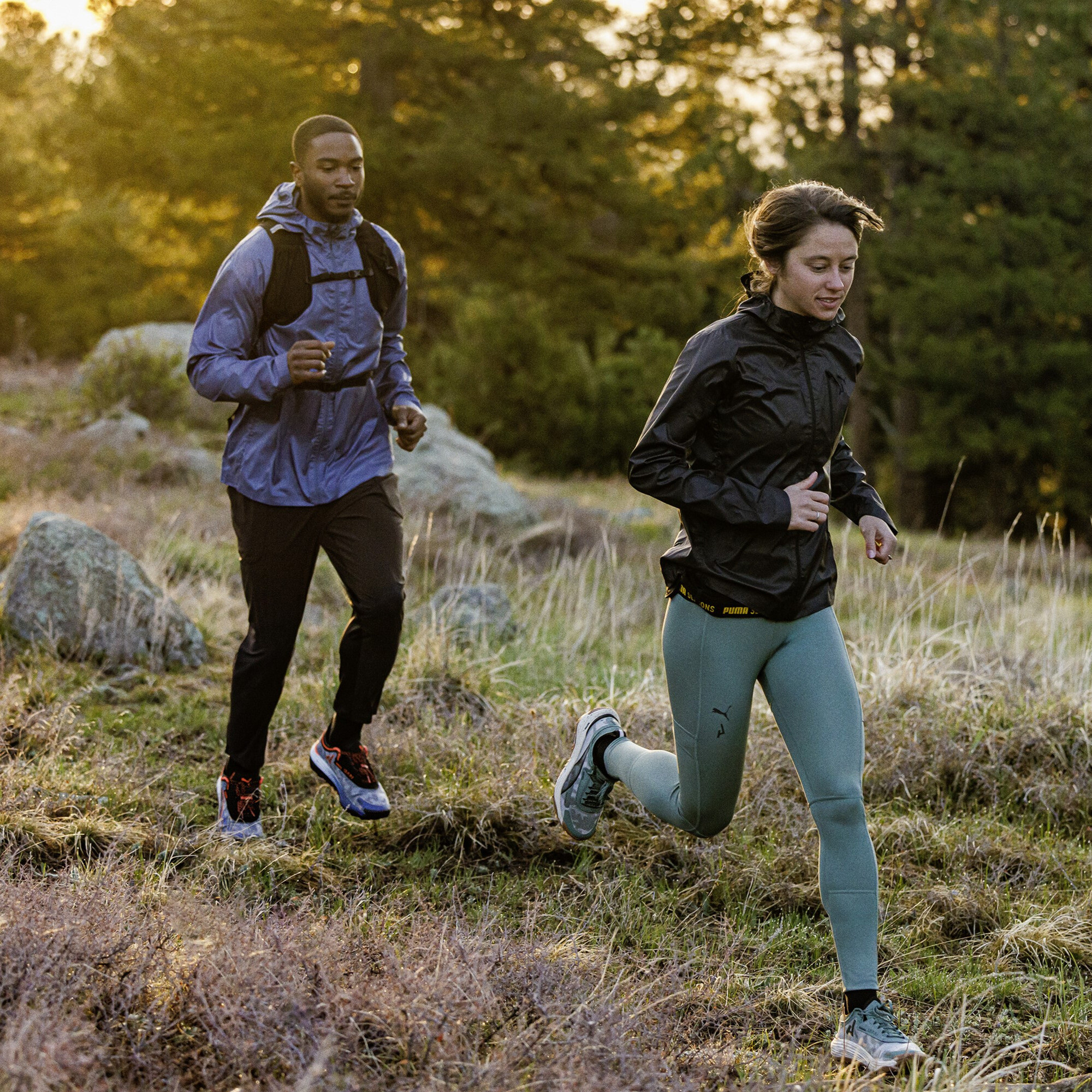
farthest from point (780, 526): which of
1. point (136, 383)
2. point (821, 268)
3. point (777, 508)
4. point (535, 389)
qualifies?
point (535, 389)

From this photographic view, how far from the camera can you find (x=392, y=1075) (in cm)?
230

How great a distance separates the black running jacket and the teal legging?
0.09 metres

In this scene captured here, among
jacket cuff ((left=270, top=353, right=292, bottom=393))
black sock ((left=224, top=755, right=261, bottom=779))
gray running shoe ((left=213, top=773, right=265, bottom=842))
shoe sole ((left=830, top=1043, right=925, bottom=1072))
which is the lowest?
gray running shoe ((left=213, top=773, right=265, bottom=842))

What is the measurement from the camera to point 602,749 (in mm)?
3689

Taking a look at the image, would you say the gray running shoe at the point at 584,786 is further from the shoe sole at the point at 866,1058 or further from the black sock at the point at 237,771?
the shoe sole at the point at 866,1058

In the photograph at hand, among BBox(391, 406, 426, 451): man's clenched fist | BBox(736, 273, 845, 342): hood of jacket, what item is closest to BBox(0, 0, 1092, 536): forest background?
BBox(391, 406, 426, 451): man's clenched fist

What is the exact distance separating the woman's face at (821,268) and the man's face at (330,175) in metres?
1.41

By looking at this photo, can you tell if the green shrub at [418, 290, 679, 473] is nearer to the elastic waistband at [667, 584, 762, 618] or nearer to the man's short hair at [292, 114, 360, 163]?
the man's short hair at [292, 114, 360, 163]

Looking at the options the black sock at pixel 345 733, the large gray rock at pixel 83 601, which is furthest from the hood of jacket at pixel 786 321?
the large gray rock at pixel 83 601

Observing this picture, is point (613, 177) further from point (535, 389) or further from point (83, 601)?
point (83, 601)

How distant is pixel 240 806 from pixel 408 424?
1.31 m

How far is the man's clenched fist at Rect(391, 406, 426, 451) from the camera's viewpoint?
12.7 ft

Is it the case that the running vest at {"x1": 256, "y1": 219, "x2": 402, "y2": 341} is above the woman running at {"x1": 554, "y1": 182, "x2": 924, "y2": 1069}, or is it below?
above

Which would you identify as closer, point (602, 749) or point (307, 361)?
point (307, 361)
